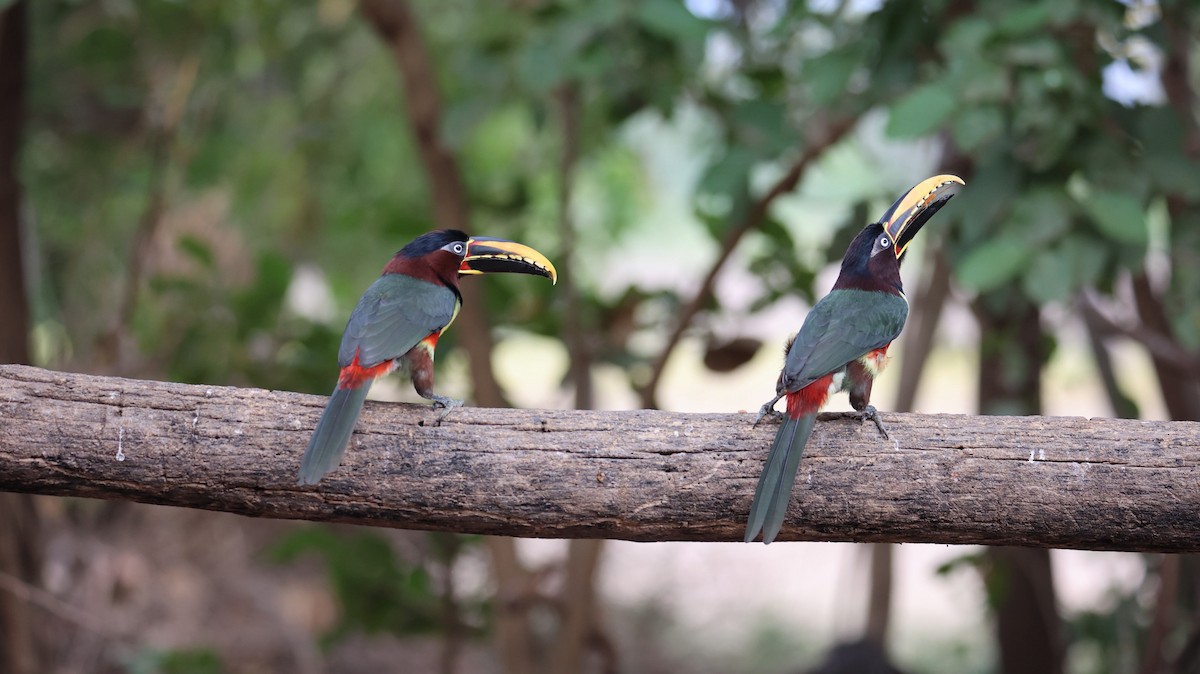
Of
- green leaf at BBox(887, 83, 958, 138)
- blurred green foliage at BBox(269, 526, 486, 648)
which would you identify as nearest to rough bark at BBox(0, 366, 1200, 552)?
green leaf at BBox(887, 83, 958, 138)

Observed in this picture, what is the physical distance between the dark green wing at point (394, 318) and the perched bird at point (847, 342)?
73 cm

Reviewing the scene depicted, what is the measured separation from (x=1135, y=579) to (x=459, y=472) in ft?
14.2

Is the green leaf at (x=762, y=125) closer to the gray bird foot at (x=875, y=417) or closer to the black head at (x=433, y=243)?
the black head at (x=433, y=243)

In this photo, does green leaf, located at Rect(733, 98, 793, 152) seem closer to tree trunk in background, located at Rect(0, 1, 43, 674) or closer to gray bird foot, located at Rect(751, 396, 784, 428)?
gray bird foot, located at Rect(751, 396, 784, 428)

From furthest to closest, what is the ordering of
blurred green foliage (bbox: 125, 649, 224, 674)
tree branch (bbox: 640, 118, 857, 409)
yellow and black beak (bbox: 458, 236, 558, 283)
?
blurred green foliage (bbox: 125, 649, 224, 674)
tree branch (bbox: 640, 118, 857, 409)
yellow and black beak (bbox: 458, 236, 558, 283)

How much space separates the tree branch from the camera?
3814 millimetres

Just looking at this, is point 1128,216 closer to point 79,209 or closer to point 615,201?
point 615,201

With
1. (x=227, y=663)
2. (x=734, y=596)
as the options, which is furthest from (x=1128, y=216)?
(x=734, y=596)

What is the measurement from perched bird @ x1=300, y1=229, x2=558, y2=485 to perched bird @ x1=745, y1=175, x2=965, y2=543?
60cm

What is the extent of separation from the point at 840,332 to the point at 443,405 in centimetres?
81

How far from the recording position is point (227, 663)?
6.45 m

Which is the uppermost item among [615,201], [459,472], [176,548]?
[615,201]

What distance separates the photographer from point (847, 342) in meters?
2.24

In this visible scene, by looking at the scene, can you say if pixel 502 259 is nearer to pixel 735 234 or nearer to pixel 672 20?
pixel 672 20
